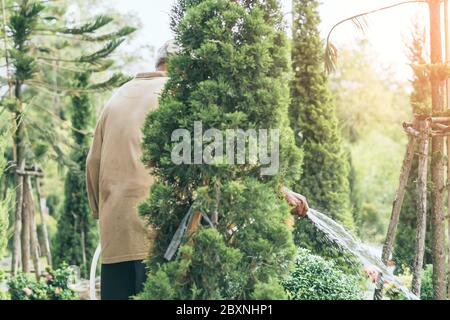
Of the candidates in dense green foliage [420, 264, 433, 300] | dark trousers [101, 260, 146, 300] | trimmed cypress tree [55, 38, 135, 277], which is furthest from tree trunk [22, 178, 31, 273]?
dark trousers [101, 260, 146, 300]

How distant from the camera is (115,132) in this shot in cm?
319

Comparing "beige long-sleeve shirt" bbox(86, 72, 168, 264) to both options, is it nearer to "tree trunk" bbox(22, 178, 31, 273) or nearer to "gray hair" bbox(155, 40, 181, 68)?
"gray hair" bbox(155, 40, 181, 68)

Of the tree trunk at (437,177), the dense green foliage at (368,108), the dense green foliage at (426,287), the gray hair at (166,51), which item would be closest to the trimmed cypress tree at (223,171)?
the gray hair at (166,51)

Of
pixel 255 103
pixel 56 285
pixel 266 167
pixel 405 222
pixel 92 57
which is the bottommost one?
pixel 56 285

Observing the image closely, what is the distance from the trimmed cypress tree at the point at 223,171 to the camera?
2.62 m

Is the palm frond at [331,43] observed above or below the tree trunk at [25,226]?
above

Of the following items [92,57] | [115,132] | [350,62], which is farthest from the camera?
[350,62]

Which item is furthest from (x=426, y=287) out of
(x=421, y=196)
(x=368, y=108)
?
(x=368, y=108)

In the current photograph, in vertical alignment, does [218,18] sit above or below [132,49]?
below

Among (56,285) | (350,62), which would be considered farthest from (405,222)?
(350,62)

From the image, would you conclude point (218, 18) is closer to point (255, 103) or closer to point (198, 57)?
point (198, 57)

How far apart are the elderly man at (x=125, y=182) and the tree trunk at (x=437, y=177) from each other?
2.19 meters

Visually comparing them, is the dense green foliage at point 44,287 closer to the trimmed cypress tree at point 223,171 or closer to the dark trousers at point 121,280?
the dark trousers at point 121,280
